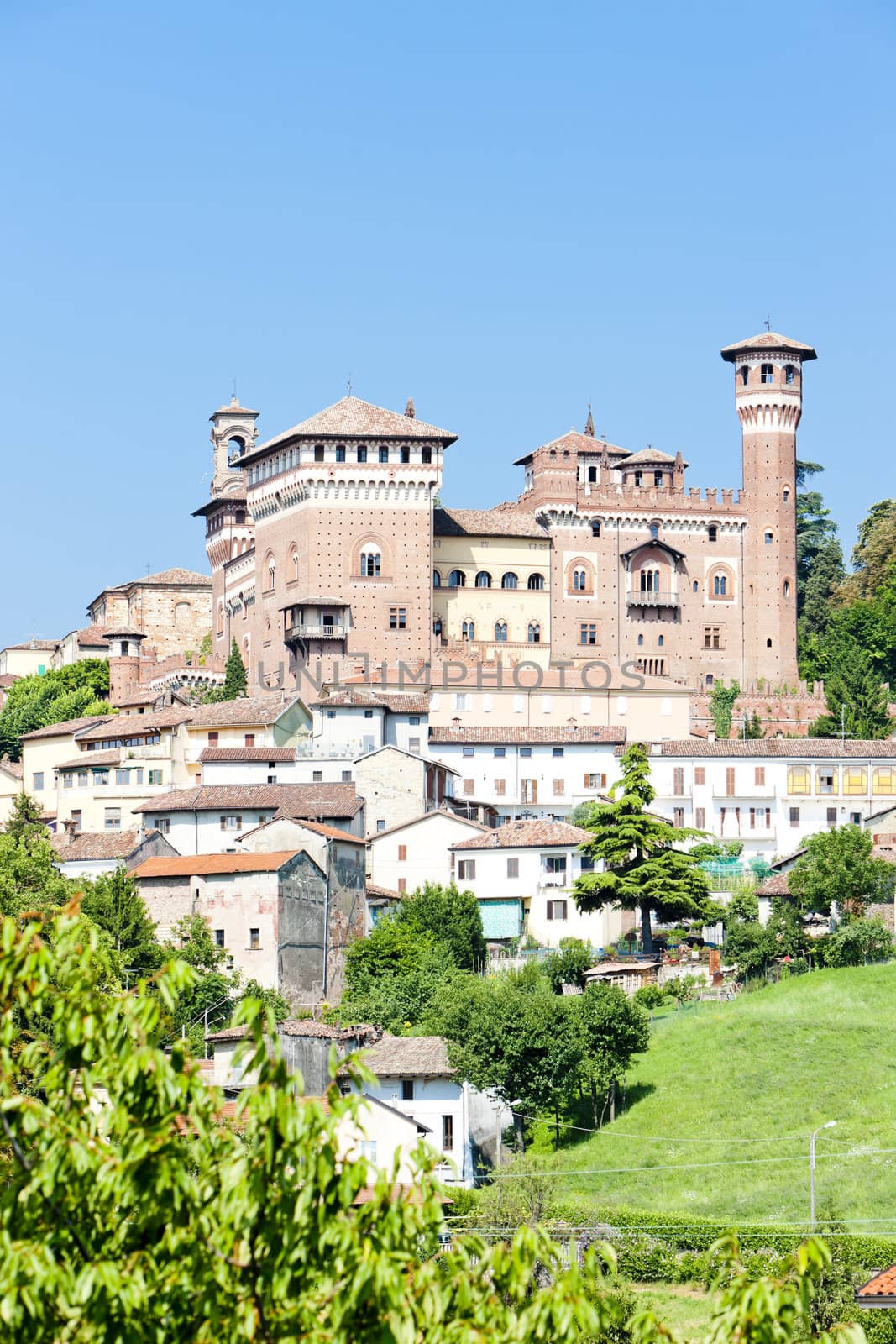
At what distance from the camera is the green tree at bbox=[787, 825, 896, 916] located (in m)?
55.2

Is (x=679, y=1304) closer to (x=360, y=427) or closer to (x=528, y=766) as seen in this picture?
(x=528, y=766)

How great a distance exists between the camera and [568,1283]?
411 inches

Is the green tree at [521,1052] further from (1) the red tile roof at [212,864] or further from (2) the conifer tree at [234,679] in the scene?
(2) the conifer tree at [234,679]

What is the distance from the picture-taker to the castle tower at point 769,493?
91.1 m

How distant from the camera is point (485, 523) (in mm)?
89375

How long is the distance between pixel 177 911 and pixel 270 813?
7.25 meters

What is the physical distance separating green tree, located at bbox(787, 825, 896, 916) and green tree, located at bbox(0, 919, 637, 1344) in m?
45.2

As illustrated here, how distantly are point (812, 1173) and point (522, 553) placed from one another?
5558cm

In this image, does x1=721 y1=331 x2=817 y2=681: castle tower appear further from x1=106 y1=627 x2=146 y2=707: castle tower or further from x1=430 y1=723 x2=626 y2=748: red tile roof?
x1=106 y1=627 x2=146 y2=707: castle tower

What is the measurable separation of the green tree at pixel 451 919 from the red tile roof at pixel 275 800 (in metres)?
4.60

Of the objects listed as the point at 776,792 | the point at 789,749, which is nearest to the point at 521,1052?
the point at 776,792

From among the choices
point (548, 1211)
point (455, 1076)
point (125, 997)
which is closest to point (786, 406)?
point (455, 1076)

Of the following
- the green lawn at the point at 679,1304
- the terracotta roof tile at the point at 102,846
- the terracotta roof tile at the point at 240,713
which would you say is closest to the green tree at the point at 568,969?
the terracotta roof tile at the point at 102,846

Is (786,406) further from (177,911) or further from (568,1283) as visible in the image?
(568,1283)
